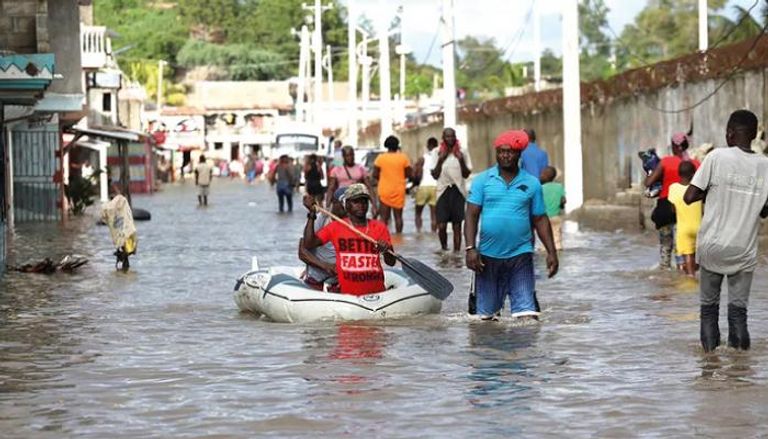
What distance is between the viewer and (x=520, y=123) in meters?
45.4

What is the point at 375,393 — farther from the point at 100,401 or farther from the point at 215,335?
the point at 215,335

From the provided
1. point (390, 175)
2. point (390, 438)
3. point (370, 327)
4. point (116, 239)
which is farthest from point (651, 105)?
point (390, 438)

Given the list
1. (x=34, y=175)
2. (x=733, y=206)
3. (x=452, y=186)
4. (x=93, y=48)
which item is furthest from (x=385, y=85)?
(x=733, y=206)

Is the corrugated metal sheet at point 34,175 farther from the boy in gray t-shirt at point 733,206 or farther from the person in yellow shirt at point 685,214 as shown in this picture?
the boy in gray t-shirt at point 733,206

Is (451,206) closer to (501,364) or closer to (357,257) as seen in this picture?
(357,257)

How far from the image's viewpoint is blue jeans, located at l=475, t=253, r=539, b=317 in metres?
12.7

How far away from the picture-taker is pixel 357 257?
1440 centimetres

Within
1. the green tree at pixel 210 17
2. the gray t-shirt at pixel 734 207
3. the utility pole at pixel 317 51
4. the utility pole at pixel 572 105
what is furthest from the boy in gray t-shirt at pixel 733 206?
the green tree at pixel 210 17

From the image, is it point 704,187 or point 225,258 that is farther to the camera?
point 225,258

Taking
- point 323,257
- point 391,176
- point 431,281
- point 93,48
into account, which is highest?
point 93,48

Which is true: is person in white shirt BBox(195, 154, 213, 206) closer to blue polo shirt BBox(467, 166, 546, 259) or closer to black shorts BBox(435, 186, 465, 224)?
black shorts BBox(435, 186, 465, 224)

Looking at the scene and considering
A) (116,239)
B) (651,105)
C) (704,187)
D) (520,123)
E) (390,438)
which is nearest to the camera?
(390,438)

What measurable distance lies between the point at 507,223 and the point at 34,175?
25937 mm

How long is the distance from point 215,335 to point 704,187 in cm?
447
